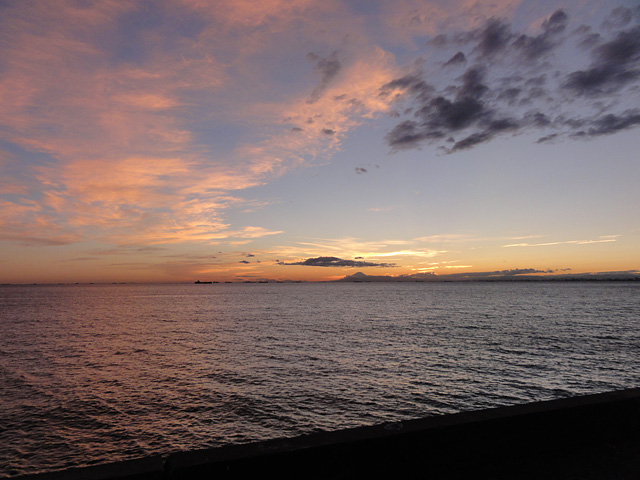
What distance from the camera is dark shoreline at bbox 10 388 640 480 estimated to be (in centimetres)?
391

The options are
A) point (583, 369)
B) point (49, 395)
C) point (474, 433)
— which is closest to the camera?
point (474, 433)

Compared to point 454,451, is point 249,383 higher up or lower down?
lower down

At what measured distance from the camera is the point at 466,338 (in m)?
34.5

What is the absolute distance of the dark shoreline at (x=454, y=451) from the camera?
12.8 feet

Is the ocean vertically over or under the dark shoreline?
under

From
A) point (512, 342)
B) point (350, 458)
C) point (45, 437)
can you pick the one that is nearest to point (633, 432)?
point (350, 458)

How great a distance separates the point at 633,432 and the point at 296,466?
473 centimetres

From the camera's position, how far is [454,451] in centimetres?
465

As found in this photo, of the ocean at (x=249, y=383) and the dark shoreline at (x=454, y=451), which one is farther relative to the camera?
the ocean at (x=249, y=383)

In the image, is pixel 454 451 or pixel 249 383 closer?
pixel 454 451

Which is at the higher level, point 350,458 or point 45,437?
point 350,458

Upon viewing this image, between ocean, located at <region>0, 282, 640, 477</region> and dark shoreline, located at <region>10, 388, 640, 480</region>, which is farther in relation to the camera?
ocean, located at <region>0, 282, 640, 477</region>

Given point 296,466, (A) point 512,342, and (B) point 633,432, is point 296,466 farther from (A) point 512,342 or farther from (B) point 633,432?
(A) point 512,342

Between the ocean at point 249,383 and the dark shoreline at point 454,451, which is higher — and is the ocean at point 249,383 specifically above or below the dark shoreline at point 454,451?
below
